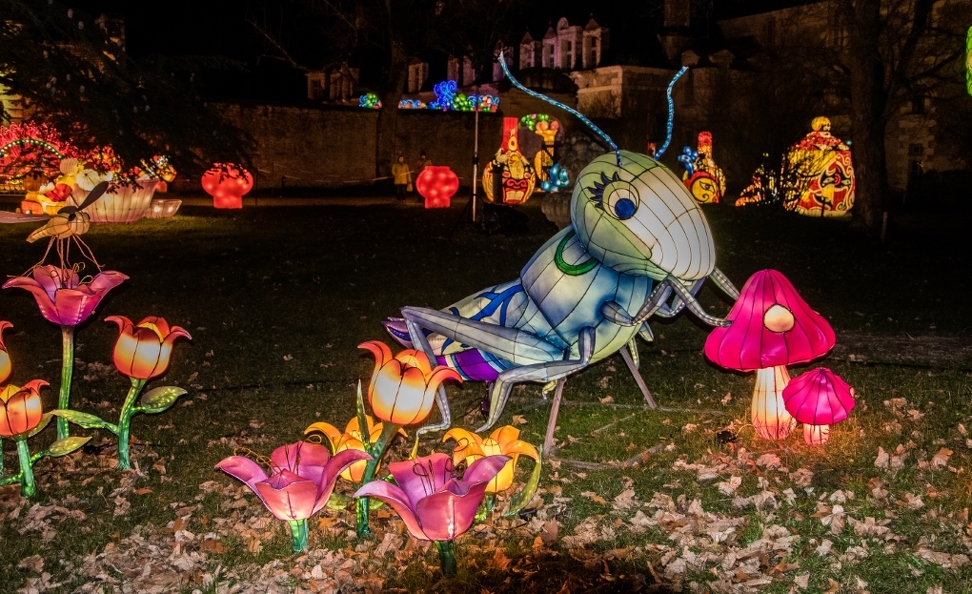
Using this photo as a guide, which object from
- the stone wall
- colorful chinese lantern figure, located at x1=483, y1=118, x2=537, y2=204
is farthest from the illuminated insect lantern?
the stone wall

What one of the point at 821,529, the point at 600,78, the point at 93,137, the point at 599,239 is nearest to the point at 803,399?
the point at 821,529

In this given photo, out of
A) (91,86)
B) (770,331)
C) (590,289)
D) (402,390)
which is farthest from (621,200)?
(91,86)

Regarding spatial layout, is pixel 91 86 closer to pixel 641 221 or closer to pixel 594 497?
pixel 641 221

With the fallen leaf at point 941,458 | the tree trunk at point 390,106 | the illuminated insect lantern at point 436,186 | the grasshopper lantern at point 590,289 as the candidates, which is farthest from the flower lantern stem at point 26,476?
the tree trunk at point 390,106

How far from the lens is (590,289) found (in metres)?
5.09

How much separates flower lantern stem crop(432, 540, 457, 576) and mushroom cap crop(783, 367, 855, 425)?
2411mm

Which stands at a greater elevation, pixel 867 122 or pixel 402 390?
pixel 867 122

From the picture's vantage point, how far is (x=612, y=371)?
7.88 metres

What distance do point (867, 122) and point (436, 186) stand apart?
417 inches

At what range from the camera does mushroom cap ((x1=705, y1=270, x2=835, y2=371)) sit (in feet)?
17.5

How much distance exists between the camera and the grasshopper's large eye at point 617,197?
483 centimetres

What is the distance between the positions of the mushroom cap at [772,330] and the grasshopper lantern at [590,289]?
207mm

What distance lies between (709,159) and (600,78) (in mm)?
14187

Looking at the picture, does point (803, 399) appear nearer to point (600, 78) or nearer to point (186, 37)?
point (186, 37)
